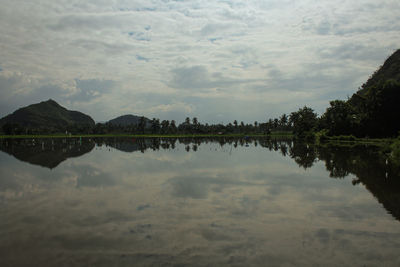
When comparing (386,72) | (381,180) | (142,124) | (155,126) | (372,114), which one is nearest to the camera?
(381,180)

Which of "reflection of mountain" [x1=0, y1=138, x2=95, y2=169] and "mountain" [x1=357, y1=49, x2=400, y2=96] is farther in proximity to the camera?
"mountain" [x1=357, y1=49, x2=400, y2=96]

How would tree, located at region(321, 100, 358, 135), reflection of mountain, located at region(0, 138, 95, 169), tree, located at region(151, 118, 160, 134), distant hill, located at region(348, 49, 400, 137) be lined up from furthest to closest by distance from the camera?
tree, located at region(151, 118, 160, 134) < tree, located at region(321, 100, 358, 135) < distant hill, located at region(348, 49, 400, 137) < reflection of mountain, located at region(0, 138, 95, 169)

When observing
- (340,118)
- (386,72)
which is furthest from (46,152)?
(386,72)

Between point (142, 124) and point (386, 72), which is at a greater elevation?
point (386, 72)

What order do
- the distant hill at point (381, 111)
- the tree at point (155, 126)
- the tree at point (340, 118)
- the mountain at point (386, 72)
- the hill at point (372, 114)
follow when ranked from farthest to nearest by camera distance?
1. the tree at point (155, 126)
2. the mountain at point (386, 72)
3. the tree at point (340, 118)
4. the hill at point (372, 114)
5. the distant hill at point (381, 111)

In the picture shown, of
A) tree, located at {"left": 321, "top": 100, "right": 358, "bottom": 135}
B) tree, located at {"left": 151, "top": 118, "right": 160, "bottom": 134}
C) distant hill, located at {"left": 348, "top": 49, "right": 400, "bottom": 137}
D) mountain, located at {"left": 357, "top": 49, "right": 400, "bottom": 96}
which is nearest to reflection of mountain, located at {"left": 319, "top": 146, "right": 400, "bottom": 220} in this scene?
distant hill, located at {"left": 348, "top": 49, "right": 400, "bottom": 137}

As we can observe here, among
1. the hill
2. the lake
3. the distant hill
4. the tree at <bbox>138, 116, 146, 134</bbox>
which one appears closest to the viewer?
the lake

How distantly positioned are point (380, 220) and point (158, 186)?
12923 millimetres

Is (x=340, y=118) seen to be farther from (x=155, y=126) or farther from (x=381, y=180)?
(x=155, y=126)

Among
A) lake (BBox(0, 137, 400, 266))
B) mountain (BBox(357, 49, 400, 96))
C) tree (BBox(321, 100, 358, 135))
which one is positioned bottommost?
lake (BBox(0, 137, 400, 266))

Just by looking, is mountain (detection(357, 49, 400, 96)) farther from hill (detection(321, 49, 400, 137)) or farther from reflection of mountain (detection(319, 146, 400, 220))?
reflection of mountain (detection(319, 146, 400, 220))

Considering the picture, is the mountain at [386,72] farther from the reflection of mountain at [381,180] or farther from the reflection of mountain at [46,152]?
the reflection of mountain at [46,152]

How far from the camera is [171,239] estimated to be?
10.4 m

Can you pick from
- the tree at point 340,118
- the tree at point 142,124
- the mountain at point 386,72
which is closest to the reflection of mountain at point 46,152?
the tree at point 340,118
